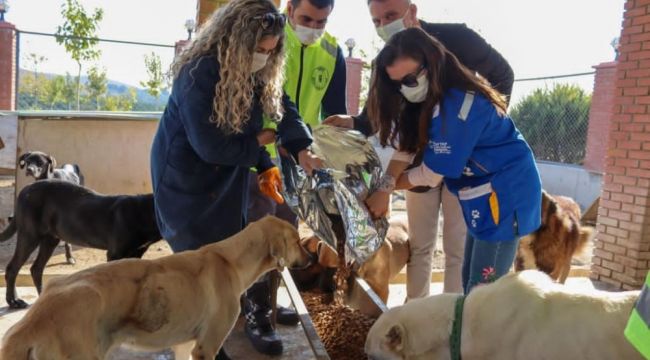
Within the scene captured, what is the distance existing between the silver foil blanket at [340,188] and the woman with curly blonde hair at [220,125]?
0.72ft

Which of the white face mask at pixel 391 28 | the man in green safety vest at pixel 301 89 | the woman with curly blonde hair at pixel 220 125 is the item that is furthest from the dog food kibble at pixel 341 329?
the white face mask at pixel 391 28

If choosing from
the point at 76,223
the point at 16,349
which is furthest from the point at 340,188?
the point at 76,223

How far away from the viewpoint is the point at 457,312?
7.96 feet

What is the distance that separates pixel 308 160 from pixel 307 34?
1205mm

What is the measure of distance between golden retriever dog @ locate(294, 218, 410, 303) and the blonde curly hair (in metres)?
1.64

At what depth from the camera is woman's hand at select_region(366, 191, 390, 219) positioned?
314 centimetres

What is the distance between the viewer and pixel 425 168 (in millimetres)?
2885

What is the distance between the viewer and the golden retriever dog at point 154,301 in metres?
2.08

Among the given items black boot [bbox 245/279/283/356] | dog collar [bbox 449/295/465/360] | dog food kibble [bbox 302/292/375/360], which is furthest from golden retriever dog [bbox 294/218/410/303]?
dog collar [bbox 449/295/465/360]

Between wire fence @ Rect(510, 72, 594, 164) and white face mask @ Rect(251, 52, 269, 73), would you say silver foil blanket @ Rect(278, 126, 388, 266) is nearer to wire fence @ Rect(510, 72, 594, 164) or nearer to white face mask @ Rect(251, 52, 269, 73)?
white face mask @ Rect(251, 52, 269, 73)

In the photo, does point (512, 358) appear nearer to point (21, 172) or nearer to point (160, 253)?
point (160, 253)

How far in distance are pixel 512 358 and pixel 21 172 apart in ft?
25.3

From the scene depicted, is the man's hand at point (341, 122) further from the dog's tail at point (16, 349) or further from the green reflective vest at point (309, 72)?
the dog's tail at point (16, 349)

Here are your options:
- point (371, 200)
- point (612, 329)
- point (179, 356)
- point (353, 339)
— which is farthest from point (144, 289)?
point (612, 329)
